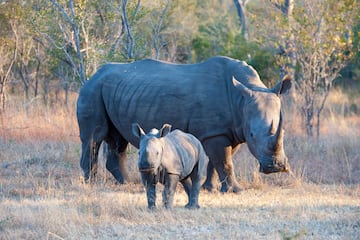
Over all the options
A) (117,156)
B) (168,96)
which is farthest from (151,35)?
(168,96)

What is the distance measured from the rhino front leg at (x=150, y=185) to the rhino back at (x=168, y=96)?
1.86 m

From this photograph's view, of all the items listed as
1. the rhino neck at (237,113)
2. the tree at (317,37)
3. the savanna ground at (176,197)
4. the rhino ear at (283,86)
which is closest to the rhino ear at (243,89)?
the rhino neck at (237,113)

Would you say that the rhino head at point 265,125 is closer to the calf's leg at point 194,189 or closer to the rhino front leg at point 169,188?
the calf's leg at point 194,189

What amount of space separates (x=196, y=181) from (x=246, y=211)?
63 centimetres

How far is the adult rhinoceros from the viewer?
8.30 meters

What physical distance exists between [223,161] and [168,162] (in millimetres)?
1838

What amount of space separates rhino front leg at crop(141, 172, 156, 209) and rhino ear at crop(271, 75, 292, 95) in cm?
218

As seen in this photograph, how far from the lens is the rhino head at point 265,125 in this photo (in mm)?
7957

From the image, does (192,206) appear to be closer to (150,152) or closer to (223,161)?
(150,152)

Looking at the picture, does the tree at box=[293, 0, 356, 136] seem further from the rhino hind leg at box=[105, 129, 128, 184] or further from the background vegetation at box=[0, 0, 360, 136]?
the rhino hind leg at box=[105, 129, 128, 184]

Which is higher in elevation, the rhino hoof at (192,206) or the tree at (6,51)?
the tree at (6,51)

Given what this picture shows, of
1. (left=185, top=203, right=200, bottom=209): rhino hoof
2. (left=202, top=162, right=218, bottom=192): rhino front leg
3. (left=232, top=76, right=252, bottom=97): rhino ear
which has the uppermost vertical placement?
(left=232, top=76, right=252, bottom=97): rhino ear

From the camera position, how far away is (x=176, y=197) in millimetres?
8453

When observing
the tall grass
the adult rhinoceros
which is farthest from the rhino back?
the tall grass
